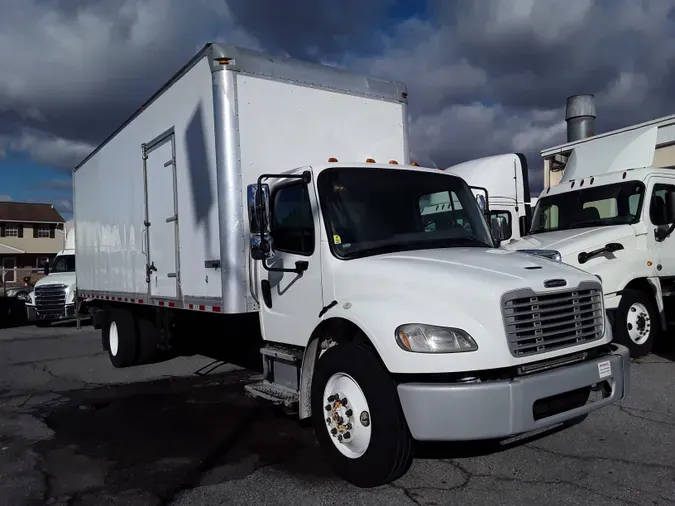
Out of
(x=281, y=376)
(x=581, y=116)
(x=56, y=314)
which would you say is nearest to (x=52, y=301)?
(x=56, y=314)

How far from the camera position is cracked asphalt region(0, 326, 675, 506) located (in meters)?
4.01

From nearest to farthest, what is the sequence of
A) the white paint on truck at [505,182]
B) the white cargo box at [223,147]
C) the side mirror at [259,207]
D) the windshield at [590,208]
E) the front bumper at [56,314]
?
the side mirror at [259,207] < the white cargo box at [223,147] < the windshield at [590,208] < the white paint on truck at [505,182] < the front bumper at [56,314]

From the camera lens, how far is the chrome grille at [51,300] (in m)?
16.2

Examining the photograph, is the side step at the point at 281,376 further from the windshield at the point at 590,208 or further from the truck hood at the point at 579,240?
the windshield at the point at 590,208

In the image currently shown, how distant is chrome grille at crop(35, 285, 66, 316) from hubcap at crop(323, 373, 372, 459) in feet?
46.2

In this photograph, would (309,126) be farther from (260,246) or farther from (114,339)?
(114,339)

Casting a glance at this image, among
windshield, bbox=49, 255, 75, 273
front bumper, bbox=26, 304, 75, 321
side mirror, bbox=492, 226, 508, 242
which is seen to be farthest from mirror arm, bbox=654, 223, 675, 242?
windshield, bbox=49, 255, 75, 273

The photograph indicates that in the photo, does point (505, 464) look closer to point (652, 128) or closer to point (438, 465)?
point (438, 465)

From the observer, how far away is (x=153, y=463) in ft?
16.0

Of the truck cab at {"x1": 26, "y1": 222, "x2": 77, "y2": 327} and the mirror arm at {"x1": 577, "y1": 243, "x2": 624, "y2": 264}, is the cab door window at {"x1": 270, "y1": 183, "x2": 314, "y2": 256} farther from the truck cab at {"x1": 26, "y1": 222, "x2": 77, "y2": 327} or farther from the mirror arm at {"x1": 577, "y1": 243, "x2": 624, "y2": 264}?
the truck cab at {"x1": 26, "y1": 222, "x2": 77, "y2": 327}

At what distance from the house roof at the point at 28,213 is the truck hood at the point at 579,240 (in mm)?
51819

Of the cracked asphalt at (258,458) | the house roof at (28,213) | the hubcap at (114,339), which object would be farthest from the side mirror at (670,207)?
the house roof at (28,213)

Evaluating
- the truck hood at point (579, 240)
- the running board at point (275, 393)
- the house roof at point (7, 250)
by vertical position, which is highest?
the house roof at point (7, 250)

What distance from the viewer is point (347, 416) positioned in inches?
161
